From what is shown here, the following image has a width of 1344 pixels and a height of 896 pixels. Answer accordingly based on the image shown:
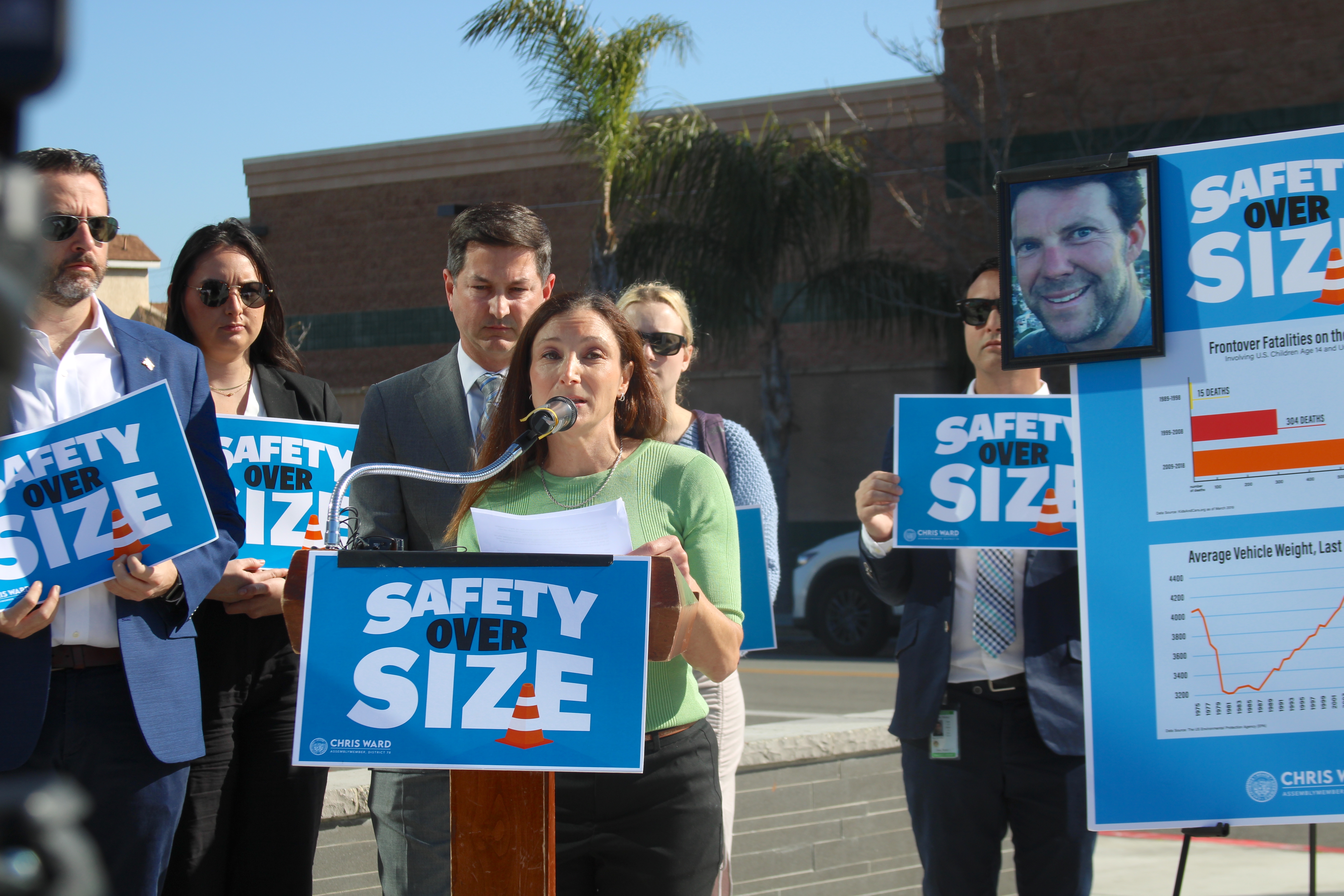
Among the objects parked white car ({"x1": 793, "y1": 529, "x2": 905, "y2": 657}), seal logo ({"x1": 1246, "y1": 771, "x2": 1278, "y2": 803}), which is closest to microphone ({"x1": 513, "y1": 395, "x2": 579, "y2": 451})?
seal logo ({"x1": 1246, "y1": 771, "x2": 1278, "y2": 803})

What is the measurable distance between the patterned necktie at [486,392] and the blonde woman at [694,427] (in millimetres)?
709

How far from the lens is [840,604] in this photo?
1495 cm

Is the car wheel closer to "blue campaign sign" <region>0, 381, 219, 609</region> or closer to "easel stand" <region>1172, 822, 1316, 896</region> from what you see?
"easel stand" <region>1172, 822, 1316, 896</region>

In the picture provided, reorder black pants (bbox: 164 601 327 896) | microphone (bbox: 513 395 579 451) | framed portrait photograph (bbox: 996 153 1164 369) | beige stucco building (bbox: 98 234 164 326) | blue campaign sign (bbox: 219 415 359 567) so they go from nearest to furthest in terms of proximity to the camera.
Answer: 1. microphone (bbox: 513 395 579 451)
2. framed portrait photograph (bbox: 996 153 1164 369)
3. black pants (bbox: 164 601 327 896)
4. blue campaign sign (bbox: 219 415 359 567)
5. beige stucco building (bbox: 98 234 164 326)

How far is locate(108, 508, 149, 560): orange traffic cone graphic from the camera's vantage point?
275cm

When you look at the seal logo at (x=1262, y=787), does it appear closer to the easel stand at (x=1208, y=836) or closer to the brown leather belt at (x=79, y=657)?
the easel stand at (x=1208, y=836)

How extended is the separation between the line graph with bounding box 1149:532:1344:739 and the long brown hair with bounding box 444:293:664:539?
4.02ft

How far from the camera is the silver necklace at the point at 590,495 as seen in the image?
2.59 m

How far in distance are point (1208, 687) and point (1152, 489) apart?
432mm

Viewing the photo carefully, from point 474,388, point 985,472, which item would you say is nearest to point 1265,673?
point 985,472

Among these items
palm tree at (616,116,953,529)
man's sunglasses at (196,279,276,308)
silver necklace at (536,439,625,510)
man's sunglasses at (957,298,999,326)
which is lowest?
silver necklace at (536,439,625,510)

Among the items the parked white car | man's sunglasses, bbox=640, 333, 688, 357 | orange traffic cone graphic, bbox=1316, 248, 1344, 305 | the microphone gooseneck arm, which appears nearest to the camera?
the microphone gooseneck arm

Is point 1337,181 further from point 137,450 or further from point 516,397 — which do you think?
point 137,450

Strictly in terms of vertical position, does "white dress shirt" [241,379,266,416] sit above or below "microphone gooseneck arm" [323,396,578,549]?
above
